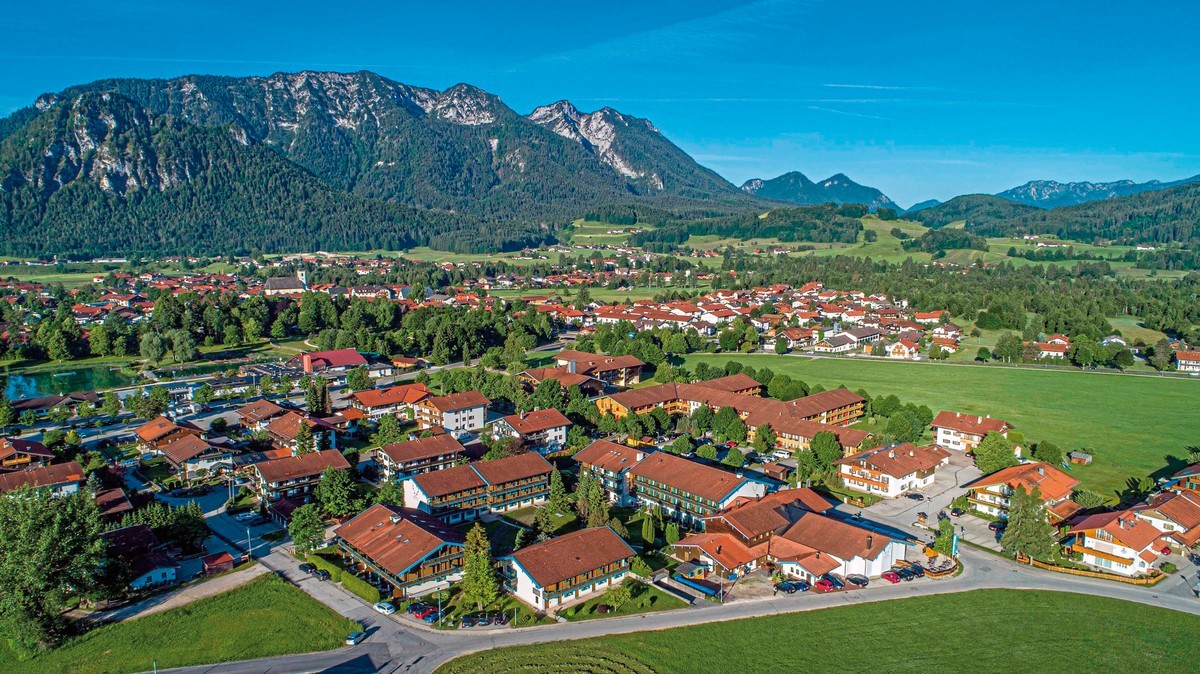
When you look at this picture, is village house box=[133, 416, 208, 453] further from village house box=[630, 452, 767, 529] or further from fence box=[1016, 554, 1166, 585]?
fence box=[1016, 554, 1166, 585]

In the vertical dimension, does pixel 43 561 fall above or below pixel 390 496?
above

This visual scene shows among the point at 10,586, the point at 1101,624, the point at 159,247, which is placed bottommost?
the point at 1101,624

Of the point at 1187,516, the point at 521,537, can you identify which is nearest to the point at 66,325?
the point at 521,537

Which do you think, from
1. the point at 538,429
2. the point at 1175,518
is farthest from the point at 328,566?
the point at 1175,518

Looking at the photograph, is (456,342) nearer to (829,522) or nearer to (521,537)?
(521,537)

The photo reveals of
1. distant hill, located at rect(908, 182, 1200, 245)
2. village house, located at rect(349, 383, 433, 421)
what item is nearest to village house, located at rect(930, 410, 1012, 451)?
village house, located at rect(349, 383, 433, 421)

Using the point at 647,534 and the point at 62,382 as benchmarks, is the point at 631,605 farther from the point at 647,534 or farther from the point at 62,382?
the point at 62,382

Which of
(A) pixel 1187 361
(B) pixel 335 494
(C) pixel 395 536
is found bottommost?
(C) pixel 395 536
